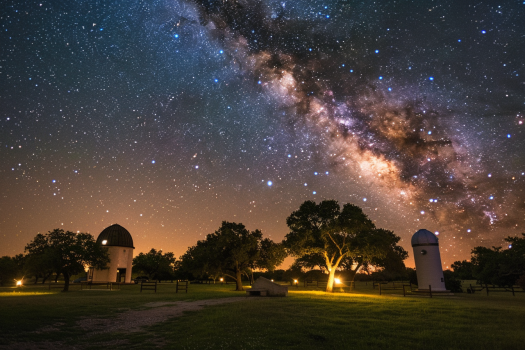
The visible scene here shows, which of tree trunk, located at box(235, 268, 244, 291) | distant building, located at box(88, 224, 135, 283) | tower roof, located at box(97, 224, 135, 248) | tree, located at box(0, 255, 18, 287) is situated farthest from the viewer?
tree, located at box(0, 255, 18, 287)

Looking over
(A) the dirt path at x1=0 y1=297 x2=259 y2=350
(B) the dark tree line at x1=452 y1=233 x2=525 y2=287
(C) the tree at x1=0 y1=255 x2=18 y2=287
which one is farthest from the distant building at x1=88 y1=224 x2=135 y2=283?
(B) the dark tree line at x1=452 y1=233 x2=525 y2=287

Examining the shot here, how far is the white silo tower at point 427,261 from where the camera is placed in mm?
39406

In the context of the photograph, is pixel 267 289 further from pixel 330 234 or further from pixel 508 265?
pixel 508 265

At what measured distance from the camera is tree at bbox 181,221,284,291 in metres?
48.9

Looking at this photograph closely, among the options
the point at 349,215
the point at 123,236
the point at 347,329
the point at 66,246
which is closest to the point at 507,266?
the point at 349,215

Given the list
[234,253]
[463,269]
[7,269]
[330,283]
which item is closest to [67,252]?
[234,253]

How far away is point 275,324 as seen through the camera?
1370 cm

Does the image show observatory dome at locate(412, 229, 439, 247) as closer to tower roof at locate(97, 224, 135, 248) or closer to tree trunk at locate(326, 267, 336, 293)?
tree trunk at locate(326, 267, 336, 293)

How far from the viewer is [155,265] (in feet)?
307

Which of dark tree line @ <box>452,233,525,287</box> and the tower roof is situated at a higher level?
the tower roof

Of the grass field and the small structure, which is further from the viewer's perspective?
the small structure

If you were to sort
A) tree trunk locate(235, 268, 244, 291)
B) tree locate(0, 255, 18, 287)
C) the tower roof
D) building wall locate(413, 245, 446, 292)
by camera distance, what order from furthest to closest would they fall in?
tree locate(0, 255, 18, 287)
the tower roof
tree trunk locate(235, 268, 244, 291)
building wall locate(413, 245, 446, 292)

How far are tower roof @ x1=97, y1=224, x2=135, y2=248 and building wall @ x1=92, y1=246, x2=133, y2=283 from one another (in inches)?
43.7

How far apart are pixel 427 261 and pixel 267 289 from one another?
959 inches
